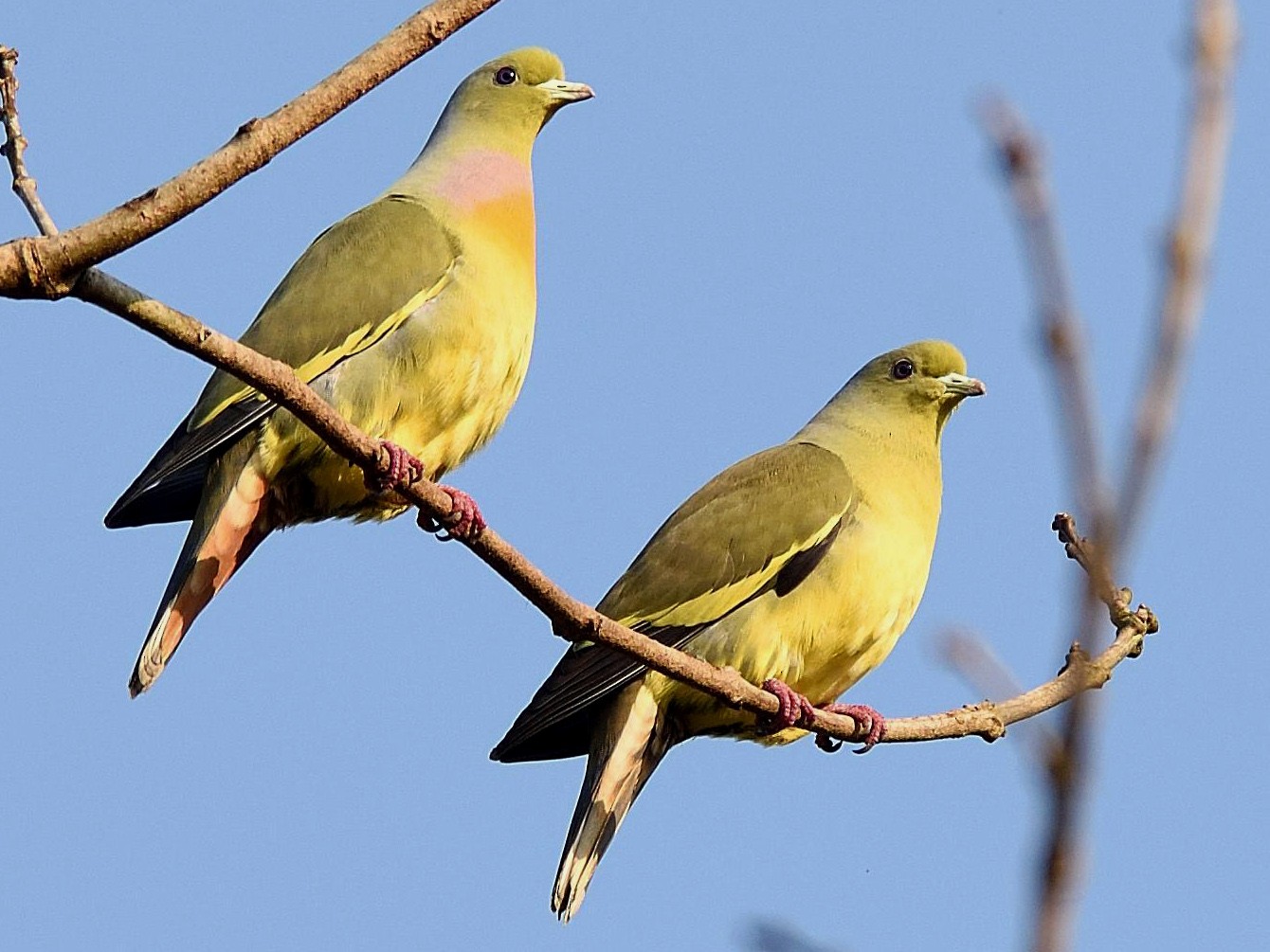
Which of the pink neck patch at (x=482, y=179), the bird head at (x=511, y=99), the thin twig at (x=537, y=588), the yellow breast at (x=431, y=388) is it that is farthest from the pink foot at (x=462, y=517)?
the bird head at (x=511, y=99)

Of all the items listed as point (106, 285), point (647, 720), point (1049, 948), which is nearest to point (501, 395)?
point (647, 720)

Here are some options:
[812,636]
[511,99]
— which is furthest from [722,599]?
[511,99]

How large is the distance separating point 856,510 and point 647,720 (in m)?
1.07

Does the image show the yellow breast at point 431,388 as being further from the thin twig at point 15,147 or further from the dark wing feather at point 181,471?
the thin twig at point 15,147

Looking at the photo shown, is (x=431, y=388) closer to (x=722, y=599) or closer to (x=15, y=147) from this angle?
(x=722, y=599)

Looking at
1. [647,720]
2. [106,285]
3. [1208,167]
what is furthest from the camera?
[647,720]

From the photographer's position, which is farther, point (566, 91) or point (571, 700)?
point (566, 91)

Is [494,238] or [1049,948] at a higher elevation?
[494,238]

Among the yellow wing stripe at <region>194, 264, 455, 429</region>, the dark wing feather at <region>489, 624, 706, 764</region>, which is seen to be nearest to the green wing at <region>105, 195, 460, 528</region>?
the yellow wing stripe at <region>194, 264, 455, 429</region>

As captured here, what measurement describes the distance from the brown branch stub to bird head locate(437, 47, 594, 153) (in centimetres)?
319

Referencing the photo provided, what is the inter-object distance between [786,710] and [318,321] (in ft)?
6.42

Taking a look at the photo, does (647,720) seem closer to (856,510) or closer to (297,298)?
(856,510)

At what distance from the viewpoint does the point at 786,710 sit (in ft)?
16.7

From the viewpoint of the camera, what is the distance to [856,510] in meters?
6.02
